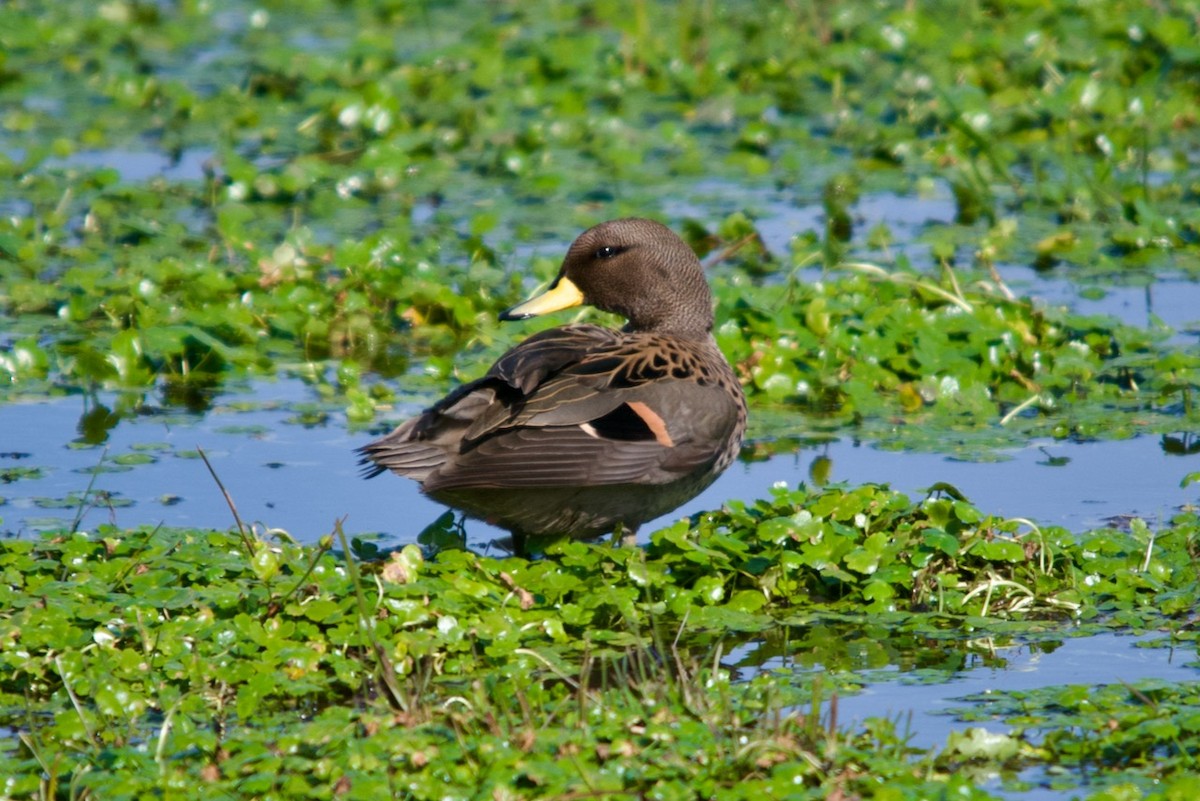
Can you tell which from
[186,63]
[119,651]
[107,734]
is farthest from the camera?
[186,63]

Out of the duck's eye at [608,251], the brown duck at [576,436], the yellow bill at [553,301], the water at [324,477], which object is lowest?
the water at [324,477]

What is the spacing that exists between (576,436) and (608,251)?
1.23 meters

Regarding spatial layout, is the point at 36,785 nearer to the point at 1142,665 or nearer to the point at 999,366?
the point at 1142,665

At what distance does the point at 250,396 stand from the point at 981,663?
3739 mm

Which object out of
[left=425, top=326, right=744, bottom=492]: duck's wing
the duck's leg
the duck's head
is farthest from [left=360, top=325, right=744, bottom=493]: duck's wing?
the duck's head

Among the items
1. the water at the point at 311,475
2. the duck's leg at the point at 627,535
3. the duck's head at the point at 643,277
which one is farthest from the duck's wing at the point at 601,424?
the water at the point at 311,475

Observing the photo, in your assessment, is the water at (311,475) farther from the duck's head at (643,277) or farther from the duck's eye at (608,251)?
the duck's eye at (608,251)

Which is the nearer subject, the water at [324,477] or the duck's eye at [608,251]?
the water at [324,477]

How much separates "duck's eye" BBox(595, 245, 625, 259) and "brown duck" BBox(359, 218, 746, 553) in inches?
17.8

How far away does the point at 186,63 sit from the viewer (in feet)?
43.7

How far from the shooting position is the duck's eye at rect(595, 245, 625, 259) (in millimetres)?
6668

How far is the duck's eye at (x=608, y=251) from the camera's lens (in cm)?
667

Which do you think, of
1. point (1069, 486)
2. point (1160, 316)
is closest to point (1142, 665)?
point (1069, 486)

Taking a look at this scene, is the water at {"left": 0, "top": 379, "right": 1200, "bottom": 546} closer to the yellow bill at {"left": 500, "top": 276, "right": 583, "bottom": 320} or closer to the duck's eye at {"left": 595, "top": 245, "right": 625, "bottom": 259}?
the yellow bill at {"left": 500, "top": 276, "right": 583, "bottom": 320}
